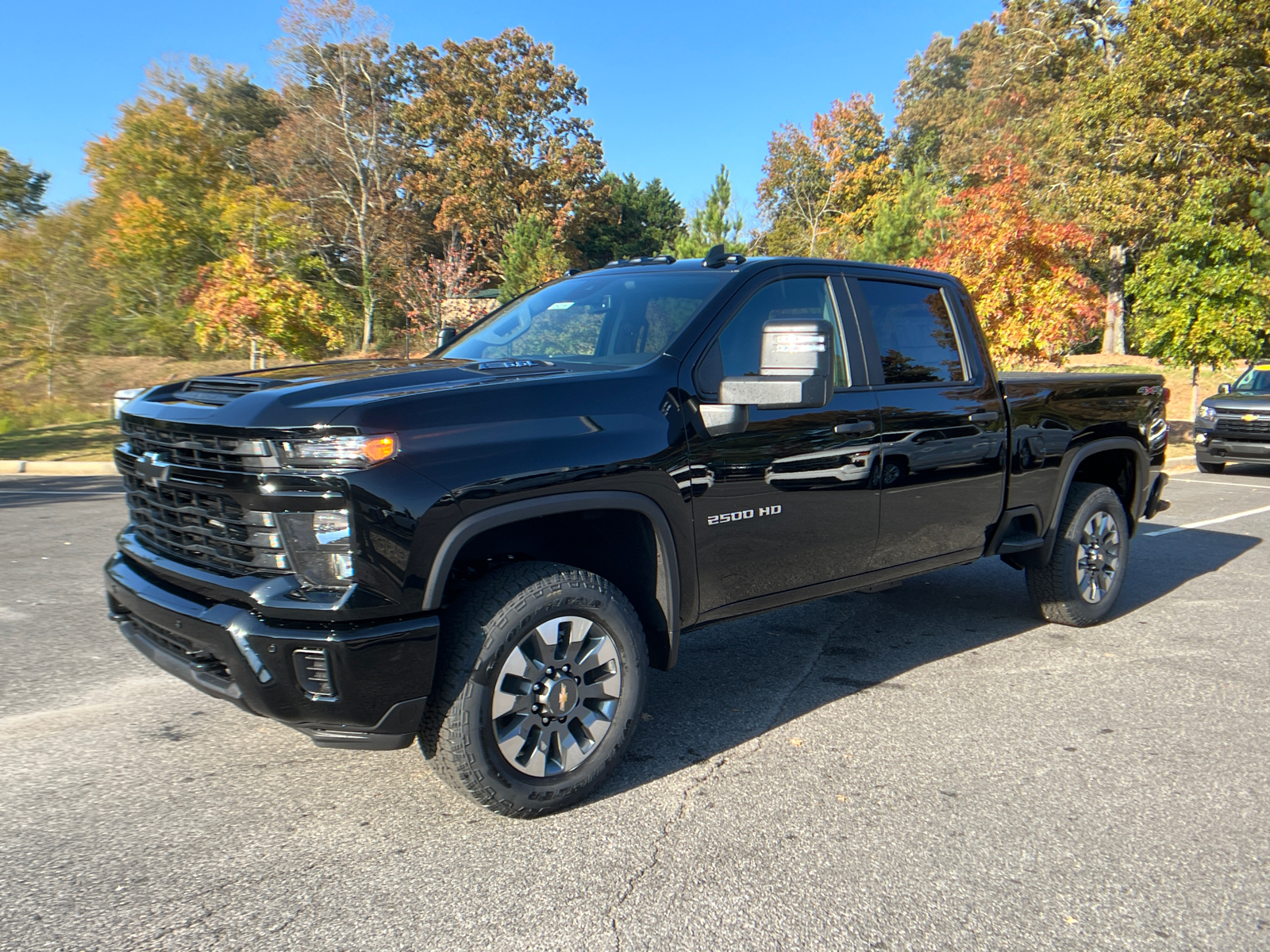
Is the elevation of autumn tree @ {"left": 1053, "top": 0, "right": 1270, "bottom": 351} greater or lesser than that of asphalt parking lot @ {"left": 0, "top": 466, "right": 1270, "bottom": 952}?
greater

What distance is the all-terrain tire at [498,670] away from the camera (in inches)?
120

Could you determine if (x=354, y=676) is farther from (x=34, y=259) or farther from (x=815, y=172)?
(x=815, y=172)

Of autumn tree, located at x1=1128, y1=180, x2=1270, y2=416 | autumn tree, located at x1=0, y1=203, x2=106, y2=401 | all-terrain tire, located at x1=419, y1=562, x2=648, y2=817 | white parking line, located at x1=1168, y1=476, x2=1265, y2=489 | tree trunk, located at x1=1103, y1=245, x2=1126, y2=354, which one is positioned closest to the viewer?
all-terrain tire, located at x1=419, y1=562, x2=648, y2=817

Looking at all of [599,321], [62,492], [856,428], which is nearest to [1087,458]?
[856,428]

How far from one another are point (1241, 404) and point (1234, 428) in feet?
1.25

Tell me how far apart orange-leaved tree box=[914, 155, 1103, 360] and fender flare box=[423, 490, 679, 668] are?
1546cm

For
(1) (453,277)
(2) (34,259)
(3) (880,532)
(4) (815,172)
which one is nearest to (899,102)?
(4) (815,172)

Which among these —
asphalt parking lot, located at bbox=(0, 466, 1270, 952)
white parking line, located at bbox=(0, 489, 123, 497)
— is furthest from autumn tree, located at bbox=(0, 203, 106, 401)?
asphalt parking lot, located at bbox=(0, 466, 1270, 952)

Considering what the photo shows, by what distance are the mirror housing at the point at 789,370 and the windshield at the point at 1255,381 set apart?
14.1 meters

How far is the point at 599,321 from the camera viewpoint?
14.1 feet

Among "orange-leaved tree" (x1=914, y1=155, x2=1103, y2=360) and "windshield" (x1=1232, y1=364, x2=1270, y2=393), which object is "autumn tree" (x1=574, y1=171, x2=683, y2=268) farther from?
"windshield" (x1=1232, y1=364, x2=1270, y2=393)

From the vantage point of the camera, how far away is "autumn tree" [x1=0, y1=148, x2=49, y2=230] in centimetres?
2544

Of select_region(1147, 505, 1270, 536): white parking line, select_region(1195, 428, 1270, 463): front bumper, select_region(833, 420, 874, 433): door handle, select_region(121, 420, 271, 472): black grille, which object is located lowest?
select_region(1147, 505, 1270, 536): white parking line

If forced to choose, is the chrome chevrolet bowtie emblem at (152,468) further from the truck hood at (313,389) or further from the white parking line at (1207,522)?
the white parking line at (1207,522)
